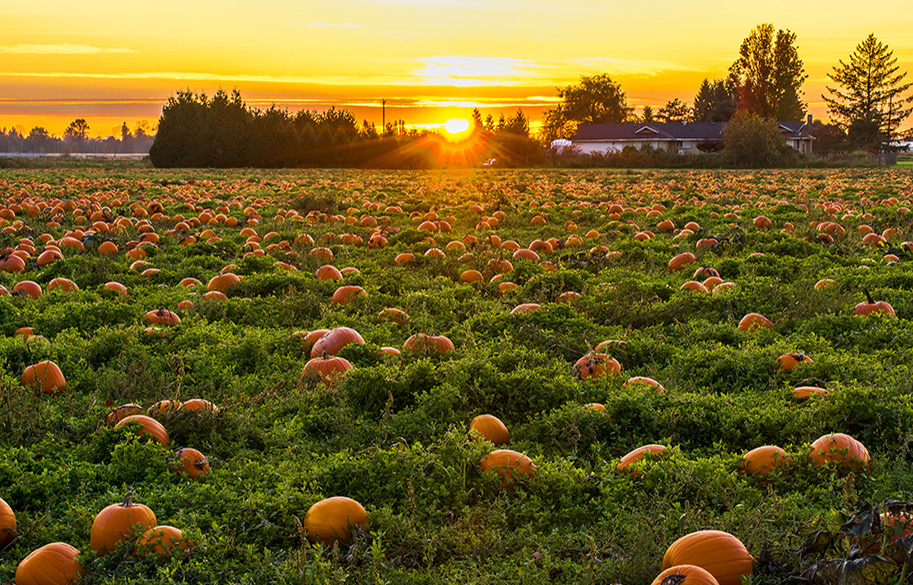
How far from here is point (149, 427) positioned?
13.1 ft

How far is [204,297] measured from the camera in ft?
23.2

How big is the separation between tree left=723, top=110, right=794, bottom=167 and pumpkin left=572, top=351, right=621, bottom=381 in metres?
47.2

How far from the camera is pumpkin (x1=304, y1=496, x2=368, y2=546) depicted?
10.5 ft

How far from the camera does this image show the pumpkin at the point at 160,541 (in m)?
2.99

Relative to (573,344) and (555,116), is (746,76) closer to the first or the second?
(555,116)

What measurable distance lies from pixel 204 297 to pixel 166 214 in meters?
7.95

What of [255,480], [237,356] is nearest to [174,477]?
[255,480]

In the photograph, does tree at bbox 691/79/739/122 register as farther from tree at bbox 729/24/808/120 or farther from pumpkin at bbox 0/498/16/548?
pumpkin at bbox 0/498/16/548

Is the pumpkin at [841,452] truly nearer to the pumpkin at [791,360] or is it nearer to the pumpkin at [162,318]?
the pumpkin at [791,360]

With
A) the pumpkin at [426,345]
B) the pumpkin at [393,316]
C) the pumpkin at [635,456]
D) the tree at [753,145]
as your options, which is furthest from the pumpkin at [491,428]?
the tree at [753,145]

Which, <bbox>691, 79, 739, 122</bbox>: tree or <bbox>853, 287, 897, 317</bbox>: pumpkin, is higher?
<bbox>691, 79, 739, 122</bbox>: tree

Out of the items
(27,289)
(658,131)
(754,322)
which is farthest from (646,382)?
(658,131)

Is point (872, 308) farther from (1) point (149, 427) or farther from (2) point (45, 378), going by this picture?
(2) point (45, 378)

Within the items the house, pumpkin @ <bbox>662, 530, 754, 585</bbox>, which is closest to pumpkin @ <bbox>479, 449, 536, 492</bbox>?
pumpkin @ <bbox>662, 530, 754, 585</bbox>
